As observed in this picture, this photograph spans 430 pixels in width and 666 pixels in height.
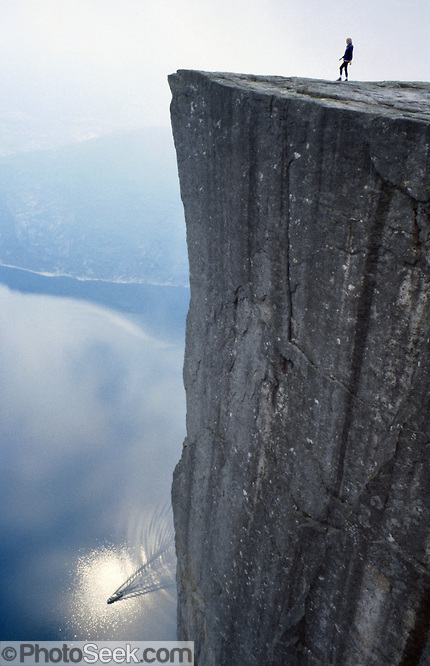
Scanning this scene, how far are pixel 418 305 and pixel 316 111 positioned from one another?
1013 millimetres

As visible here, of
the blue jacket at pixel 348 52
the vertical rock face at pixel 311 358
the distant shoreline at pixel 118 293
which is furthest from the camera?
the distant shoreline at pixel 118 293

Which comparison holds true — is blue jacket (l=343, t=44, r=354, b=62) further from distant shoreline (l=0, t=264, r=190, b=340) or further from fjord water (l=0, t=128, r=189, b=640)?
distant shoreline (l=0, t=264, r=190, b=340)

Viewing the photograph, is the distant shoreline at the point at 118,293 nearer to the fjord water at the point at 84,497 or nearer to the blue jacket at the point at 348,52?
the fjord water at the point at 84,497

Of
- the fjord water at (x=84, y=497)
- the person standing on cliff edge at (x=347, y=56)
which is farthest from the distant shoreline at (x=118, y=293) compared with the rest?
the person standing on cliff edge at (x=347, y=56)

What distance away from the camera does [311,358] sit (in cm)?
236

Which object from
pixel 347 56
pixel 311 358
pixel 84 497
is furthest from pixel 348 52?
pixel 84 497

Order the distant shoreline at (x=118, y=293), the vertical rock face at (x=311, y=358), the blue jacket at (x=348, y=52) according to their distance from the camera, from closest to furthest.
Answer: the vertical rock face at (x=311, y=358)
the blue jacket at (x=348, y=52)
the distant shoreline at (x=118, y=293)

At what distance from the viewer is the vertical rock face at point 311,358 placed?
1872 millimetres

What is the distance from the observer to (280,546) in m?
2.75

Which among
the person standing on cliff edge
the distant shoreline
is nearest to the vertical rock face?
the person standing on cliff edge

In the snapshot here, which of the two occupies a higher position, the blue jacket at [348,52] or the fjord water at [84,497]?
the blue jacket at [348,52]

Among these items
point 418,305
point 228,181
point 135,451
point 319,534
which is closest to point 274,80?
point 228,181

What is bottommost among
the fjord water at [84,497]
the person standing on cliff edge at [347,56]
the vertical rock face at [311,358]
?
the fjord water at [84,497]

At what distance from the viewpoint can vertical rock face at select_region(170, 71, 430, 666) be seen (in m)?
1.87
